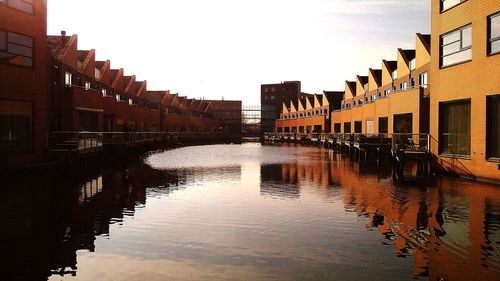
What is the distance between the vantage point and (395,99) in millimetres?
33188

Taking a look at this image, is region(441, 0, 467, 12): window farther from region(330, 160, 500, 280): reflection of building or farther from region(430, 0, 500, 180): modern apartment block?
Answer: region(330, 160, 500, 280): reflection of building

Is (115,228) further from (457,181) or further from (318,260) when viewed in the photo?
(457,181)

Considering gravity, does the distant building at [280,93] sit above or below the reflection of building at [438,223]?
above

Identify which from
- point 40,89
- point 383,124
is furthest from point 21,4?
point 383,124

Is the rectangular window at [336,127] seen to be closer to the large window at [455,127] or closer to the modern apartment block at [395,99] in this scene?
the modern apartment block at [395,99]

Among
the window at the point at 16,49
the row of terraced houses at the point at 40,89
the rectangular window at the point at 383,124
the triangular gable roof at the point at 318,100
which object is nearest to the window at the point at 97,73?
the row of terraced houses at the point at 40,89

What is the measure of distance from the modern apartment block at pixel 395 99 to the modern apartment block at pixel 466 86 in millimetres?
6279

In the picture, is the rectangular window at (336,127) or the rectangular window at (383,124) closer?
the rectangular window at (383,124)

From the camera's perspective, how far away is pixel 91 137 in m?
25.7

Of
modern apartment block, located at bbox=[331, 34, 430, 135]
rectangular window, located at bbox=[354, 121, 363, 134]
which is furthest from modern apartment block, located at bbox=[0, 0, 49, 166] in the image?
rectangular window, located at bbox=[354, 121, 363, 134]

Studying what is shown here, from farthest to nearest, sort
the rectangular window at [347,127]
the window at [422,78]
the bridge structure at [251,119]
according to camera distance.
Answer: the bridge structure at [251,119], the rectangular window at [347,127], the window at [422,78]

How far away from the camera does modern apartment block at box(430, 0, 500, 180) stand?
1844cm

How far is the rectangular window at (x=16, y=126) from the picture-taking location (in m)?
21.0

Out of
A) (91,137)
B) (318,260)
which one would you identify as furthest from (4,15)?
(318,260)
